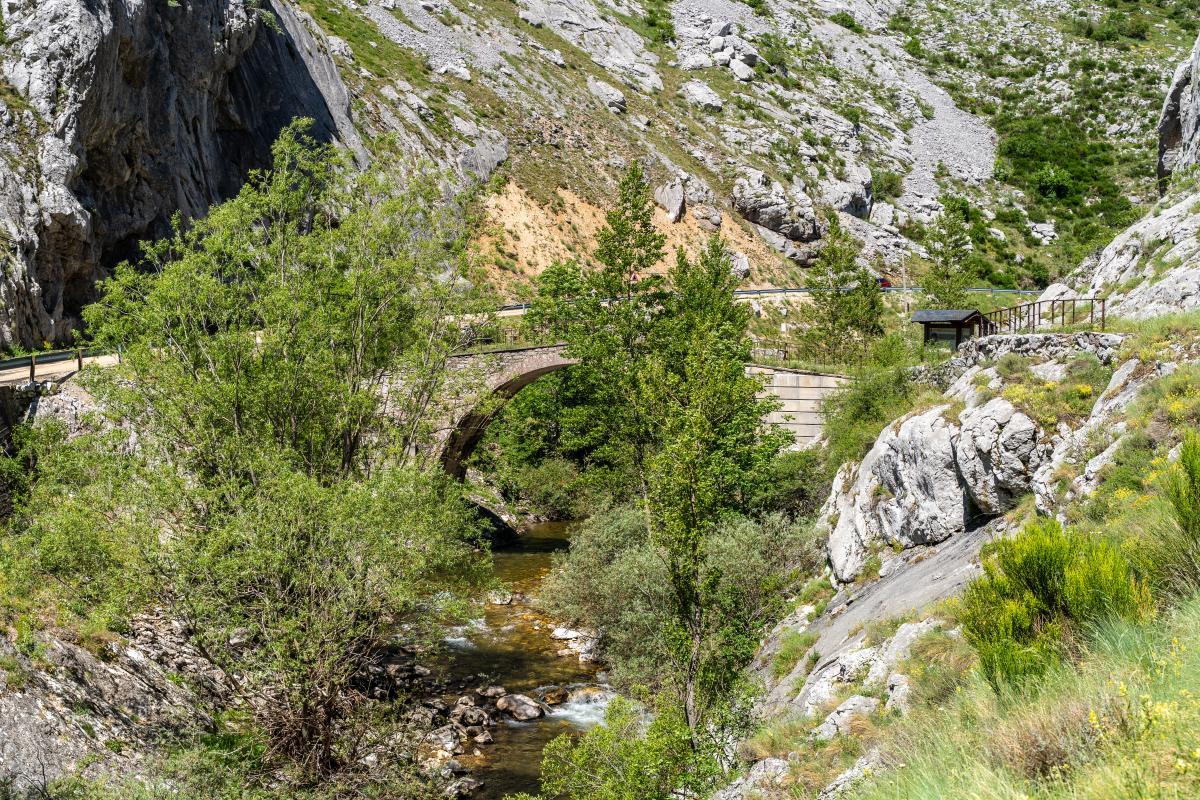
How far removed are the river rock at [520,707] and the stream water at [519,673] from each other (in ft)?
0.65

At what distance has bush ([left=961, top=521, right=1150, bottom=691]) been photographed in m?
6.86

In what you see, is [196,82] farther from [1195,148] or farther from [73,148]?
[1195,148]

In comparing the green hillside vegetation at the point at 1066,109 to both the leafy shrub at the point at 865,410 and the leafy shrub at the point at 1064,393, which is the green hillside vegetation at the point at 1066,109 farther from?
the leafy shrub at the point at 1064,393

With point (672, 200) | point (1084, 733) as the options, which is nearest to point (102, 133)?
point (1084, 733)

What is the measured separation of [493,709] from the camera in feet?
66.0

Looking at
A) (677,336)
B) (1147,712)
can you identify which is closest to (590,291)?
(677,336)

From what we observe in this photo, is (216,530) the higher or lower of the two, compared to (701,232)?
lower

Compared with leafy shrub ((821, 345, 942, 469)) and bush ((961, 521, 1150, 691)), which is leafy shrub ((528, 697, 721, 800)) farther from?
leafy shrub ((821, 345, 942, 469))

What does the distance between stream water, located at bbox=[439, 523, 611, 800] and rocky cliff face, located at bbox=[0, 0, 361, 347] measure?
1686 centimetres

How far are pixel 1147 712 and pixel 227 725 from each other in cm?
1448

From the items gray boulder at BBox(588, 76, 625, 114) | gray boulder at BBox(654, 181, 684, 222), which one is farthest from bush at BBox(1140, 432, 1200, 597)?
gray boulder at BBox(588, 76, 625, 114)

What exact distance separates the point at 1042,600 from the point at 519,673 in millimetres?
16772

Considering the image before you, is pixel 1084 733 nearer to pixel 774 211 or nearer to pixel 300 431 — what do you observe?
pixel 300 431

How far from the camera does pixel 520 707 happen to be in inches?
786
